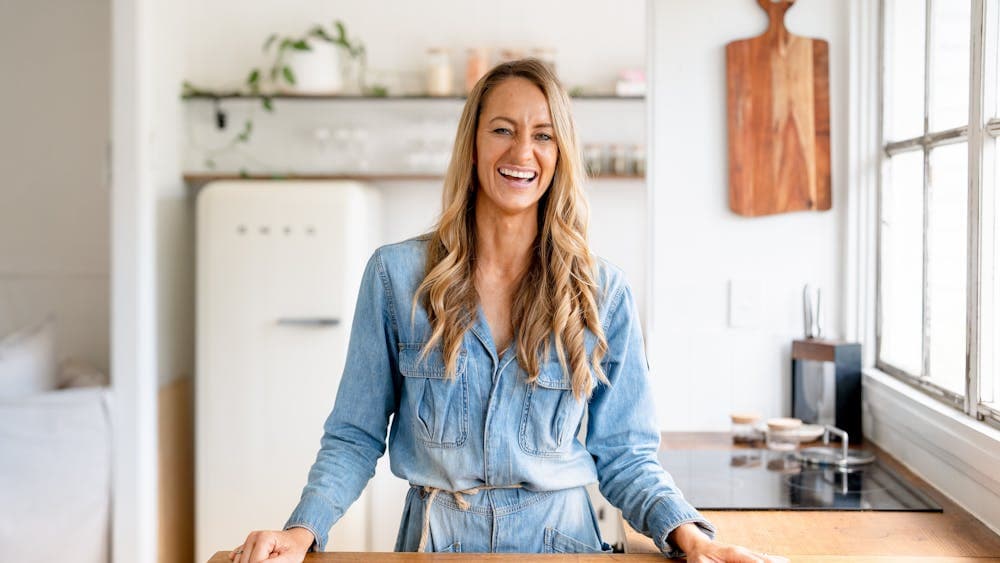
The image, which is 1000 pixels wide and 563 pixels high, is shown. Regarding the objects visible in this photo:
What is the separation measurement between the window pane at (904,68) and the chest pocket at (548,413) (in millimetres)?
1217

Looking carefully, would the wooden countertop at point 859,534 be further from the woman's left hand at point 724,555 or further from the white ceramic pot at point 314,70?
the white ceramic pot at point 314,70

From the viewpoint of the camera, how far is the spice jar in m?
4.09

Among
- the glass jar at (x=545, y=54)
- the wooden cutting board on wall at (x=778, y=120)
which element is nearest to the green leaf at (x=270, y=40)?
the glass jar at (x=545, y=54)

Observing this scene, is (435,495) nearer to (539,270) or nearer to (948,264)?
(539,270)

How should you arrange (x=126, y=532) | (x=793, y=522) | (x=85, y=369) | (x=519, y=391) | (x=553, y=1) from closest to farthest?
(x=519, y=391) < (x=793, y=522) < (x=126, y=532) < (x=85, y=369) < (x=553, y=1)

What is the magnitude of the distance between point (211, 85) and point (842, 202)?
2.73 meters

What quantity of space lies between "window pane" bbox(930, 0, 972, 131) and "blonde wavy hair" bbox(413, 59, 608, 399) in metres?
0.92

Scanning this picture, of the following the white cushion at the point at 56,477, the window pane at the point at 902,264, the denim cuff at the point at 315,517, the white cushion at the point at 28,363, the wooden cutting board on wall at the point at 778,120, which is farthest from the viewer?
the white cushion at the point at 28,363

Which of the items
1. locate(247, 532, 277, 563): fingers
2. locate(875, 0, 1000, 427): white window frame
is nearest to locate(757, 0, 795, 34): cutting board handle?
locate(875, 0, 1000, 427): white window frame

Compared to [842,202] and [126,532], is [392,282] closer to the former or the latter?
[842,202]

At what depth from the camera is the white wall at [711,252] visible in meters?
2.75

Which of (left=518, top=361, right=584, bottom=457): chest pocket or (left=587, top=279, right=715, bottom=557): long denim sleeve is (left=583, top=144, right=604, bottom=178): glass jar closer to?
(left=587, top=279, right=715, bottom=557): long denim sleeve

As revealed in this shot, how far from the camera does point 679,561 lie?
5.22 feet

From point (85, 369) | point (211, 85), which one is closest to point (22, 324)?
point (85, 369)
